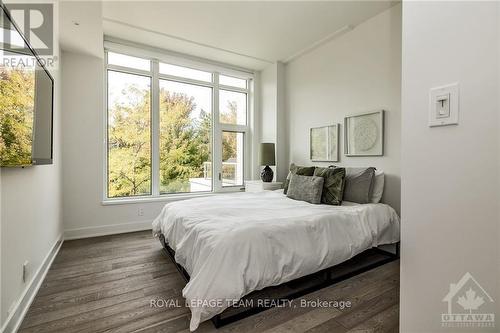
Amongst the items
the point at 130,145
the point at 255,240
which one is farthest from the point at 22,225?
the point at 130,145

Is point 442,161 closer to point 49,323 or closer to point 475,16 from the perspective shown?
point 475,16

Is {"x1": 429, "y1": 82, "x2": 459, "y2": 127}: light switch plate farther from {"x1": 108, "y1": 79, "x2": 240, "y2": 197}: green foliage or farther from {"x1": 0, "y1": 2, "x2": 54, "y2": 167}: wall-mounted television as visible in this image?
{"x1": 108, "y1": 79, "x2": 240, "y2": 197}: green foliage

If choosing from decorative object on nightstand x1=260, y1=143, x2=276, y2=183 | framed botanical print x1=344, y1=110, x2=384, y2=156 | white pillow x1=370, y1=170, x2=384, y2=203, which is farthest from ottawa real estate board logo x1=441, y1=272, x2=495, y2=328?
decorative object on nightstand x1=260, y1=143, x2=276, y2=183

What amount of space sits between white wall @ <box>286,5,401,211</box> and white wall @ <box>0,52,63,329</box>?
11.6 ft

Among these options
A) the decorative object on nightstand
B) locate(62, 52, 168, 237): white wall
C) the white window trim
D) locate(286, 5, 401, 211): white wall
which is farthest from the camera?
the decorative object on nightstand

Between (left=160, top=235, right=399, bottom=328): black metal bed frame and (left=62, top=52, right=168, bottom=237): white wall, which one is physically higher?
(left=62, top=52, right=168, bottom=237): white wall

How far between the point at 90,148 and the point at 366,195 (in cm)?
387

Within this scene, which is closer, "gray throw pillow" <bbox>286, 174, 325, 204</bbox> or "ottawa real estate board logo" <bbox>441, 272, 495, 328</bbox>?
"ottawa real estate board logo" <bbox>441, 272, 495, 328</bbox>

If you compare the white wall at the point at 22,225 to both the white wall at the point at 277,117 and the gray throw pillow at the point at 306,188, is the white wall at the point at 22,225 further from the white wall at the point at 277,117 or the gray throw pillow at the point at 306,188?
the white wall at the point at 277,117

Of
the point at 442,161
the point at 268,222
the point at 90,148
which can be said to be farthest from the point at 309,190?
the point at 90,148

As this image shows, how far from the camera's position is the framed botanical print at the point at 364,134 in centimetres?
311

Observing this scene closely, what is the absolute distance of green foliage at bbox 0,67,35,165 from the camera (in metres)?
1.36

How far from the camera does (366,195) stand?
286 centimetres

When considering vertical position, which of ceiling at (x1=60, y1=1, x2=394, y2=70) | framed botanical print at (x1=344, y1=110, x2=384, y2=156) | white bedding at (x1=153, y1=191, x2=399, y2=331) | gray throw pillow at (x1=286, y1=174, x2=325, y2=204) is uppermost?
ceiling at (x1=60, y1=1, x2=394, y2=70)
